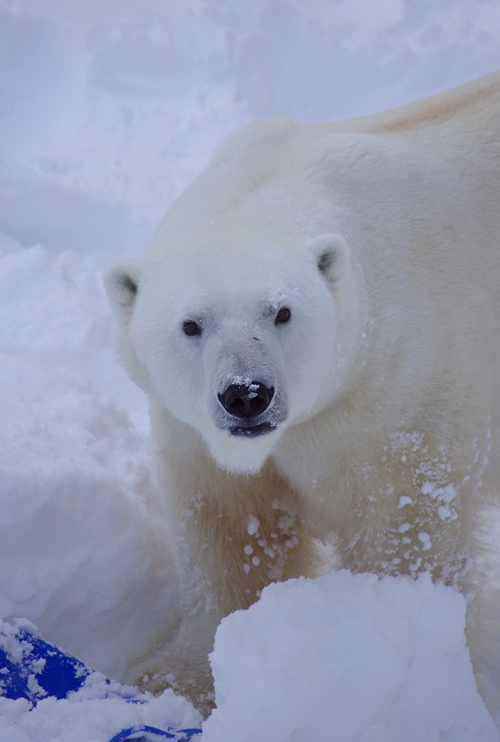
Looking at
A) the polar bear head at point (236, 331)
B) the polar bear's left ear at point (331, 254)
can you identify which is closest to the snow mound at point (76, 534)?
the polar bear head at point (236, 331)

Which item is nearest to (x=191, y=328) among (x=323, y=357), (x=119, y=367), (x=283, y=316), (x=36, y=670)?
(x=283, y=316)

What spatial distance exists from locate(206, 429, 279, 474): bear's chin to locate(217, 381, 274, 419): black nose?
164 millimetres

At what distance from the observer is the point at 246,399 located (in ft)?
5.65

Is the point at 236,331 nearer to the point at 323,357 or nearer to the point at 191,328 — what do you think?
the point at 191,328

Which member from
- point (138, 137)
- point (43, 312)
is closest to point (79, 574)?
point (43, 312)

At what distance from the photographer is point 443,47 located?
22.6 ft

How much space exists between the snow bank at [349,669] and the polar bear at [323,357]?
287mm

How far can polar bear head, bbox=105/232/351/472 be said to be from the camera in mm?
1797

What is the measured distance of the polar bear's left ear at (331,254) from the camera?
1.96m

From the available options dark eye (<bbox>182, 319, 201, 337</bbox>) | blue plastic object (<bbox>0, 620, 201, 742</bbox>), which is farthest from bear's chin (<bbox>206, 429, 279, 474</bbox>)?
blue plastic object (<bbox>0, 620, 201, 742</bbox>)

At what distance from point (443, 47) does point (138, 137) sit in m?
3.27

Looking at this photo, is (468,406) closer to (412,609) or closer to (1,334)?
(412,609)

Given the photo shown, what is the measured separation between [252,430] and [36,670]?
3.31 ft

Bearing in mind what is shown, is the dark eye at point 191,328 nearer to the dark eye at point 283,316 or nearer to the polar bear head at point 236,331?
the polar bear head at point 236,331
